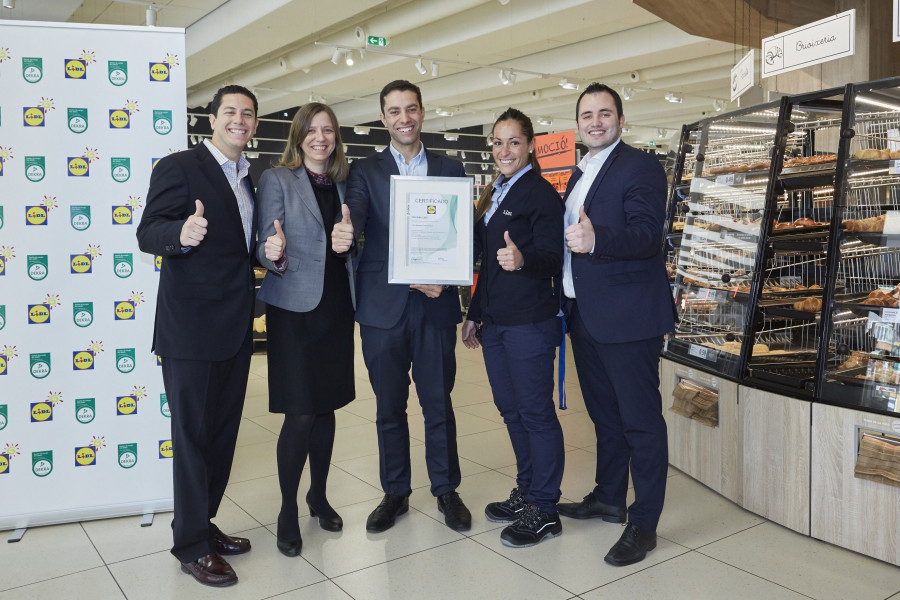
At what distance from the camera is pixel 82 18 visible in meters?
9.77

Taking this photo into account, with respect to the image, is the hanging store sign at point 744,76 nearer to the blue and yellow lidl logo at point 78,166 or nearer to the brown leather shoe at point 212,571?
the blue and yellow lidl logo at point 78,166

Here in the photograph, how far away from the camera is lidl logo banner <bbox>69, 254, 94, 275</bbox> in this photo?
3.14 metres

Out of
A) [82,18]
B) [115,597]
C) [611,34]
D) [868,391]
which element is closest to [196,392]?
[115,597]

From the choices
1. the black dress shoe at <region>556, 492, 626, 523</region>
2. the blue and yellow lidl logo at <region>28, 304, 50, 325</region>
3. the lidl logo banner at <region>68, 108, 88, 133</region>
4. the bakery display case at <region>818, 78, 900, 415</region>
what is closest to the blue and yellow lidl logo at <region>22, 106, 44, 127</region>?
the lidl logo banner at <region>68, 108, 88, 133</region>

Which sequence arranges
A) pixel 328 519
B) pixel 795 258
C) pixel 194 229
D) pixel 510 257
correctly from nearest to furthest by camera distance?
pixel 194 229
pixel 510 257
pixel 328 519
pixel 795 258

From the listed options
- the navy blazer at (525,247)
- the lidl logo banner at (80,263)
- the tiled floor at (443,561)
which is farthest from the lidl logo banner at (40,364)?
the navy blazer at (525,247)

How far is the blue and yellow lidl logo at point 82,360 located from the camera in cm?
316

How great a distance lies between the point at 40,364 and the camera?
3117 millimetres

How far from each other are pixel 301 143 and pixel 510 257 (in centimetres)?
95

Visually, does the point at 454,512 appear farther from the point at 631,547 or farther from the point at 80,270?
the point at 80,270

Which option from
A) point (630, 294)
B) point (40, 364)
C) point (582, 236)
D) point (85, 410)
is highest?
point (582, 236)

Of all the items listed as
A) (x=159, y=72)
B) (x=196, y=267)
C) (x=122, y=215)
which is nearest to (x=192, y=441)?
(x=196, y=267)

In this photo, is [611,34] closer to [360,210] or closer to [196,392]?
[360,210]

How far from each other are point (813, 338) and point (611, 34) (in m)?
8.55
